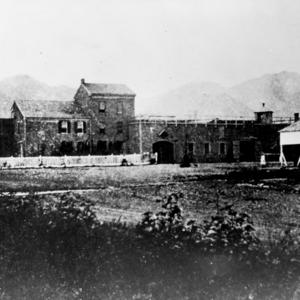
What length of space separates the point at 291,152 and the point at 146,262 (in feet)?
56.9

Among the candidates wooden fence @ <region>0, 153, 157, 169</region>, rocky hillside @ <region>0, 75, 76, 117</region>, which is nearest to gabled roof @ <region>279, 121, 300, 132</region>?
wooden fence @ <region>0, 153, 157, 169</region>

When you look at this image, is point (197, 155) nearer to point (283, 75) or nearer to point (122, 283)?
point (283, 75)

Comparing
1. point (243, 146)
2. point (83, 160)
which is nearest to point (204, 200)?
point (83, 160)

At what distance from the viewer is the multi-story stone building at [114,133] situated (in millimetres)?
30062

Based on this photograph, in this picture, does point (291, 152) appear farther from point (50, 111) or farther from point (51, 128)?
point (51, 128)

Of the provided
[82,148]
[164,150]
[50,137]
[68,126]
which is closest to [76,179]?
[82,148]

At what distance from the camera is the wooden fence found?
24141mm

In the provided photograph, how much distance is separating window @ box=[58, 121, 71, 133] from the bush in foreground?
1027 inches

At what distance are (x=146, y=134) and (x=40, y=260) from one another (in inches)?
1067

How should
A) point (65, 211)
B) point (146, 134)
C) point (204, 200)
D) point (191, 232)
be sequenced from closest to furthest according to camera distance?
point (191, 232), point (65, 211), point (204, 200), point (146, 134)

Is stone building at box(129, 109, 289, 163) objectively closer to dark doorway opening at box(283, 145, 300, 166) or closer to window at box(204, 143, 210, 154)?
window at box(204, 143, 210, 154)

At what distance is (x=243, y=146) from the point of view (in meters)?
31.3

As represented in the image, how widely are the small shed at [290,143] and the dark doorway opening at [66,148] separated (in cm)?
1485

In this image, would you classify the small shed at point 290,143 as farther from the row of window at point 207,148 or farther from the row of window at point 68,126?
the row of window at point 68,126
